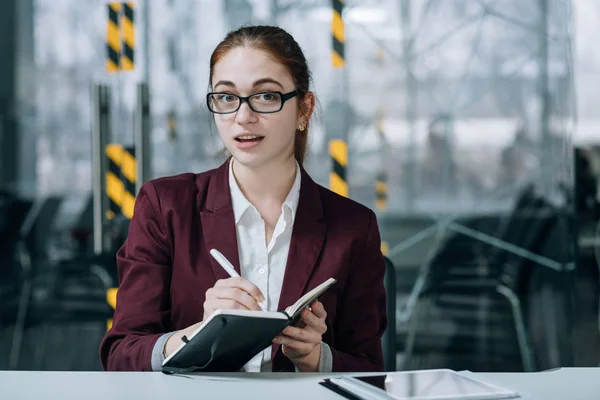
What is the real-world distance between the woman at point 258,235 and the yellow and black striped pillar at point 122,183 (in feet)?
4.08

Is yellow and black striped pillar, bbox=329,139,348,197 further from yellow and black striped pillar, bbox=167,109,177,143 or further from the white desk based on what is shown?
the white desk

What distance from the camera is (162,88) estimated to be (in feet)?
9.53

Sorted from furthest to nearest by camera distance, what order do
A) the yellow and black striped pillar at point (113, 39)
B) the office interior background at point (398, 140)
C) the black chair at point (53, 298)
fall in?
the black chair at point (53, 298), the office interior background at point (398, 140), the yellow and black striped pillar at point (113, 39)

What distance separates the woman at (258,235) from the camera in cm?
128

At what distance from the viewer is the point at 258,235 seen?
1.36m

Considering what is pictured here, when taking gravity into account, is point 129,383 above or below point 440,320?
above

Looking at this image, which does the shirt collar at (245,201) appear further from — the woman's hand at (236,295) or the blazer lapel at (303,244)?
the woman's hand at (236,295)

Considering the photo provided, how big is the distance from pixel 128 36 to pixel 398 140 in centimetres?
107

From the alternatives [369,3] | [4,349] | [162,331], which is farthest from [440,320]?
[162,331]

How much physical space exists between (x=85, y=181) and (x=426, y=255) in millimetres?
1361

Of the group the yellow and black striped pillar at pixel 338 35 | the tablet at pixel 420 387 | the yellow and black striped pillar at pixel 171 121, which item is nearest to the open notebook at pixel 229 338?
the tablet at pixel 420 387

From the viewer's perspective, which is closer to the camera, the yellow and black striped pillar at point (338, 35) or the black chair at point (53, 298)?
the yellow and black striped pillar at point (338, 35)

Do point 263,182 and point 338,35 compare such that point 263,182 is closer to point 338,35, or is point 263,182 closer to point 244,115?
point 244,115

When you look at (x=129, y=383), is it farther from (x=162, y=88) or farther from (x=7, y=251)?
(x=7, y=251)
